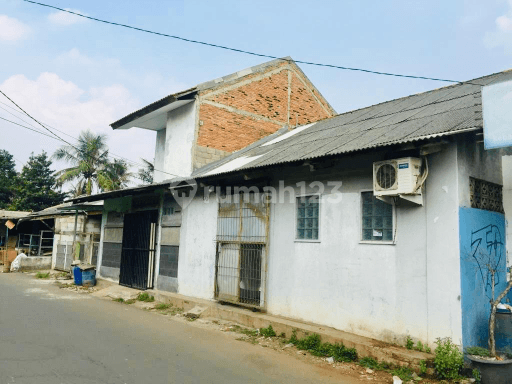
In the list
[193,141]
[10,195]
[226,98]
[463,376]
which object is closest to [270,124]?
[226,98]

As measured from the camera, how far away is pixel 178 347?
665 cm

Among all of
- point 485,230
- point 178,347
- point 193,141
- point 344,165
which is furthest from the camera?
point 193,141

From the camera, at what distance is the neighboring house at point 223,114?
13.1 m

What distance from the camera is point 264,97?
14.8 meters

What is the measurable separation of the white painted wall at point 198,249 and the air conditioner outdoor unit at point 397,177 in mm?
5004

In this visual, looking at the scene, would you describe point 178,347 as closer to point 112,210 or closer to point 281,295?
point 281,295

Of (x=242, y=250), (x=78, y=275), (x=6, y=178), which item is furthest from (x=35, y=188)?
(x=242, y=250)

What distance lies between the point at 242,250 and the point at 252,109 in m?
7.04

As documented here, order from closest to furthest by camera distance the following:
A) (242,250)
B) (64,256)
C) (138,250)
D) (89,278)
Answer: (242,250) < (138,250) < (89,278) < (64,256)

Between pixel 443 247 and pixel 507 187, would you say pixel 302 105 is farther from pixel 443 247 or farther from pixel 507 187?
pixel 443 247

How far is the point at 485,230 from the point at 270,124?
32.6ft

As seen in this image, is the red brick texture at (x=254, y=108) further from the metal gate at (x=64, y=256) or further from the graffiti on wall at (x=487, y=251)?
the metal gate at (x=64, y=256)

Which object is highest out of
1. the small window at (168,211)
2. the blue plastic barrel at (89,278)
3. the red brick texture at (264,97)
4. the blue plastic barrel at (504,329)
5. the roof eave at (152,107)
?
the red brick texture at (264,97)

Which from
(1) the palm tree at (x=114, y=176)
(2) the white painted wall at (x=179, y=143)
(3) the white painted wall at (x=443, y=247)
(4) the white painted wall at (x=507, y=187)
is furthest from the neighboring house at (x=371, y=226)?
(1) the palm tree at (x=114, y=176)
